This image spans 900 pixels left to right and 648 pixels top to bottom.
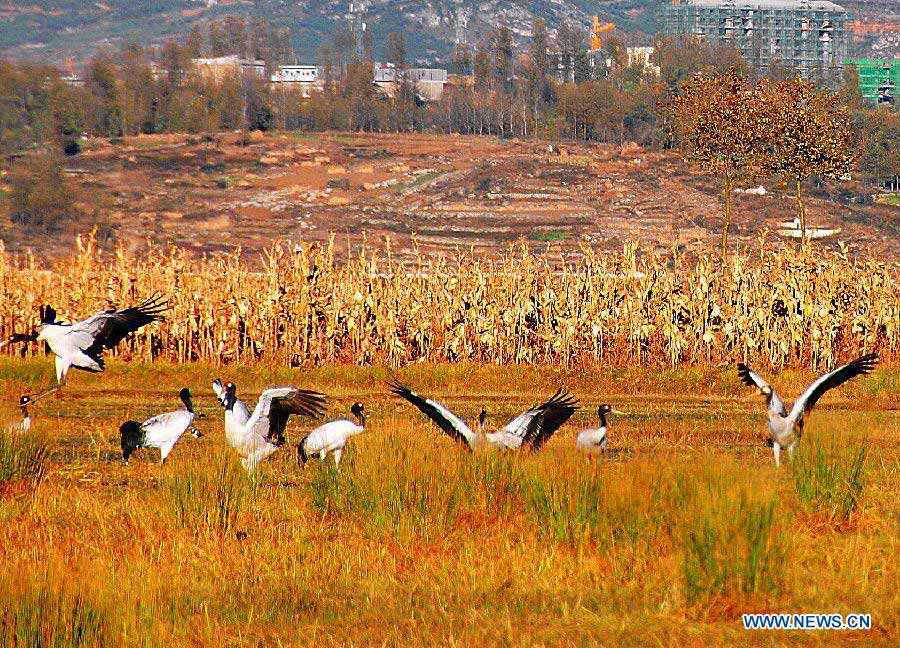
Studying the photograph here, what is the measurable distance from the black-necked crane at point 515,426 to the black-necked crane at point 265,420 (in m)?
0.89

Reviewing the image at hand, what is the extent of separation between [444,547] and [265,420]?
8.81 feet

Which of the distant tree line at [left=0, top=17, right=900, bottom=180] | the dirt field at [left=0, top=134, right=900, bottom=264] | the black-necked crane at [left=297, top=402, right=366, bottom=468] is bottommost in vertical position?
the dirt field at [left=0, top=134, right=900, bottom=264]

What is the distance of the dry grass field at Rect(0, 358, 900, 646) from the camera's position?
9766 millimetres

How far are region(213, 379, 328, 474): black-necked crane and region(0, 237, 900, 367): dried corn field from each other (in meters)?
15.2

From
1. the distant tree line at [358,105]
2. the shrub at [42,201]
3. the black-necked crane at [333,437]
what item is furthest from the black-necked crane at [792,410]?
the distant tree line at [358,105]

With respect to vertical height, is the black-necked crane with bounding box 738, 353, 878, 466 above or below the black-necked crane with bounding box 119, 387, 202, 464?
above

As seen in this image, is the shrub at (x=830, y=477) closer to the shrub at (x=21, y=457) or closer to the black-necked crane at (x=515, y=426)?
the black-necked crane at (x=515, y=426)

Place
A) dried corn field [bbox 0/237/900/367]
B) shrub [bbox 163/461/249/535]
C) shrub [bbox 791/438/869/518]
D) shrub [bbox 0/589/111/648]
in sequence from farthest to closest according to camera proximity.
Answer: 1. dried corn field [bbox 0/237/900/367]
2. shrub [bbox 791/438/869/518]
3. shrub [bbox 163/461/249/535]
4. shrub [bbox 0/589/111/648]

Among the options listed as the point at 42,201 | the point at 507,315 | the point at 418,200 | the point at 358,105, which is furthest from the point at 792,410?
the point at 358,105

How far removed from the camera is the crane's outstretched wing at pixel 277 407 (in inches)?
534

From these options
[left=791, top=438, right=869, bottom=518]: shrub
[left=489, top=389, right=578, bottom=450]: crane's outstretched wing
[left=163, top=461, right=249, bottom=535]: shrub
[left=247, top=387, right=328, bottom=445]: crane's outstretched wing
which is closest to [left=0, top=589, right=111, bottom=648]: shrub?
[left=163, top=461, right=249, bottom=535]: shrub

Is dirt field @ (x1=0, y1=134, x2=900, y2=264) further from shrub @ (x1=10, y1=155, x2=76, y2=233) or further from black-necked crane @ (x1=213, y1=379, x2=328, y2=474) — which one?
black-necked crane @ (x1=213, y1=379, x2=328, y2=474)

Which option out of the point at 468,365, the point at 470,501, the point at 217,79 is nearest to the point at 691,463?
the point at 470,501

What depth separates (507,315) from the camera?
2984 centimetres
